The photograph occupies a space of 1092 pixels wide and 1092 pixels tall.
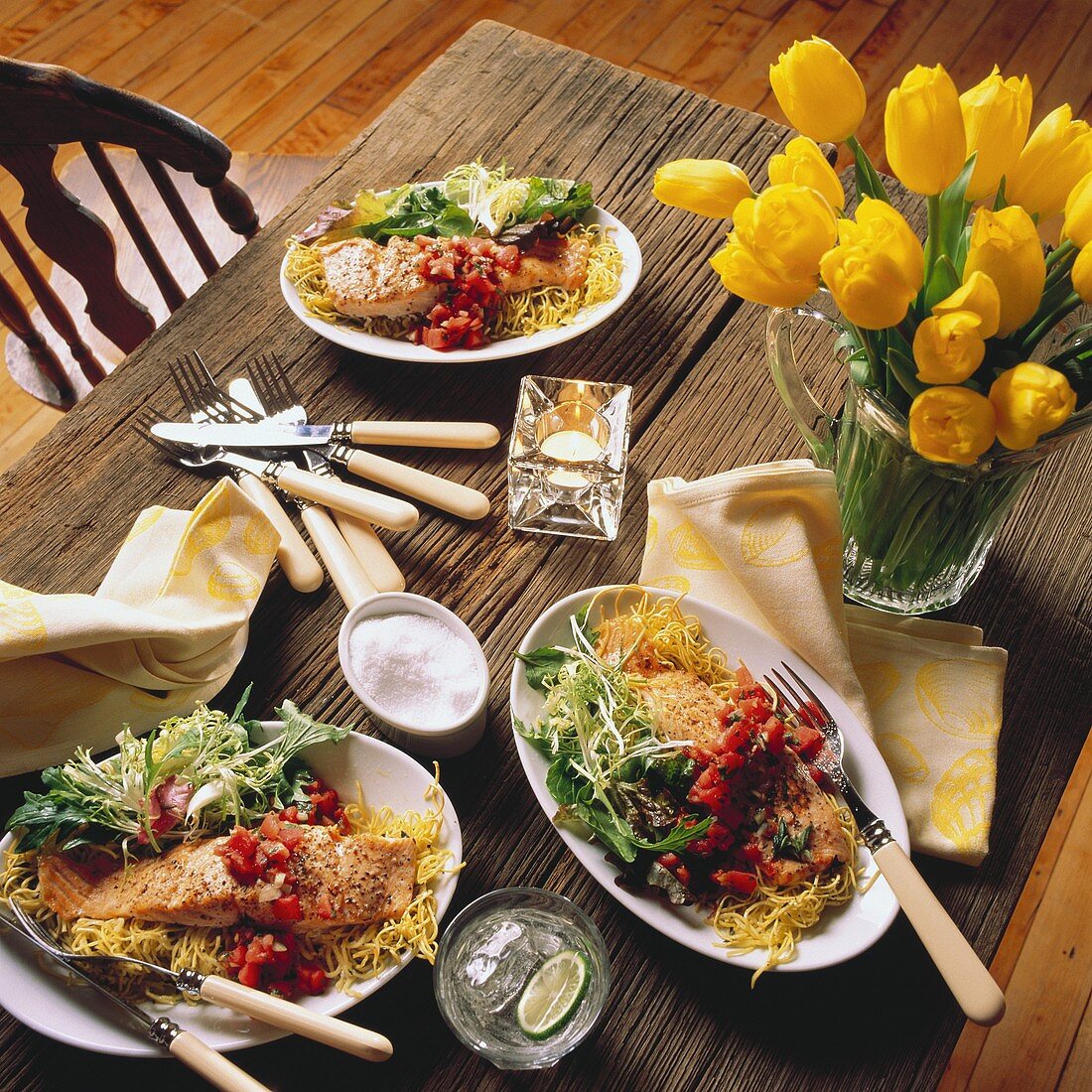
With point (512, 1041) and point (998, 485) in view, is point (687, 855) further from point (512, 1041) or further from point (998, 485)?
point (998, 485)

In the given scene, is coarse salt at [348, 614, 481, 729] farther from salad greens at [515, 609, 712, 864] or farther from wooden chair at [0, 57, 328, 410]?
wooden chair at [0, 57, 328, 410]

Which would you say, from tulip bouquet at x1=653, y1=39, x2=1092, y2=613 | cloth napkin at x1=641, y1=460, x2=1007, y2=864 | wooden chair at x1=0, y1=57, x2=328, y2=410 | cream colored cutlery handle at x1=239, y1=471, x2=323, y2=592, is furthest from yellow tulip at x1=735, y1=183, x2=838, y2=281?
wooden chair at x1=0, y1=57, x2=328, y2=410

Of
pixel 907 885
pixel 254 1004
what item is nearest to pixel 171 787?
pixel 254 1004

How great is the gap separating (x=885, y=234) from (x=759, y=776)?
543 mm

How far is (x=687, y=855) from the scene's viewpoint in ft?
3.32

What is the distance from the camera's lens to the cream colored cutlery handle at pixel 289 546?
128cm

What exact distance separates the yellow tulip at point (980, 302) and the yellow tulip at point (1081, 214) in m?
0.09

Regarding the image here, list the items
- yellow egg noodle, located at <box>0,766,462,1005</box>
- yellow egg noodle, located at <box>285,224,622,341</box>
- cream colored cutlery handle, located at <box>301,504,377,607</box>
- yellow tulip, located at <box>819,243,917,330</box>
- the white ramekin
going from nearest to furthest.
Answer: yellow tulip, located at <box>819,243,917,330</box>, yellow egg noodle, located at <box>0,766,462,1005</box>, the white ramekin, cream colored cutlery handle, located at <box>301,504,377,607</box>, yellow egg noodle, located at <box>285,224,622,341</box>

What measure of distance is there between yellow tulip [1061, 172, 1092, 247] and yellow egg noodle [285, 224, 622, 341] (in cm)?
78

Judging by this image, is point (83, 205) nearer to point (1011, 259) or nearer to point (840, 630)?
point (840, 630)

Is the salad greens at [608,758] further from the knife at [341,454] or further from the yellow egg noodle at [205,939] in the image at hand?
the knife at [341,454]

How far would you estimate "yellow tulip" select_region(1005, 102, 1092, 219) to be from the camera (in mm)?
847

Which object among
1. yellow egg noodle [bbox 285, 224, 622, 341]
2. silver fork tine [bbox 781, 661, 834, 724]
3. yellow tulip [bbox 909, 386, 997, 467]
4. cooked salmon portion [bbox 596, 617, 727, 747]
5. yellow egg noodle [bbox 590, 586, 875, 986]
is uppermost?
yellow tulip [bbox 909, 386, 997, 467]

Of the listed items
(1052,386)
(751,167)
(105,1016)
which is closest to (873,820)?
(1052,386)
